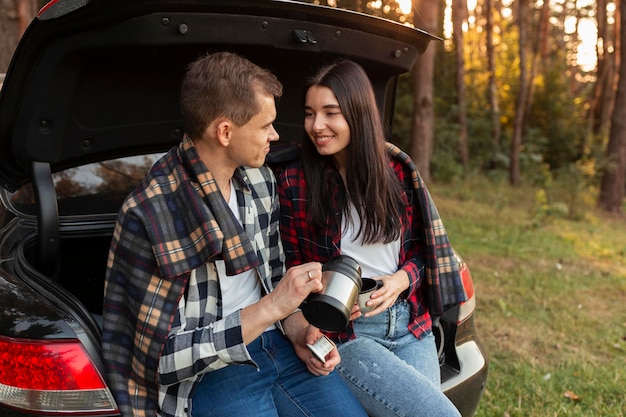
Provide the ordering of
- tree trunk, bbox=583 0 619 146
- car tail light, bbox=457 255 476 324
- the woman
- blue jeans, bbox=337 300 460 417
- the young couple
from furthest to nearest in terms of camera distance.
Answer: tree trunk, bbox=583 0 619 146
car tail light, bbox=457 255 476 324
the woman
blue jeans, bbox=337 300 460 417
the young couple

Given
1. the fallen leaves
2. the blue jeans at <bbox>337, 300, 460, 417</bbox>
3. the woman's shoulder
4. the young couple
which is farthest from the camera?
the fallen leaves

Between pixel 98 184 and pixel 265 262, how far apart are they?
3.64 ft

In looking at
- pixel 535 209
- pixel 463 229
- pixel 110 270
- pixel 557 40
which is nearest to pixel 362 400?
pixel 110 270

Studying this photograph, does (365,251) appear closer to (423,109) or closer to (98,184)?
(98,184)

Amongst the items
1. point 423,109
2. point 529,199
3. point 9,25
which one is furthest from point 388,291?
point 529,199

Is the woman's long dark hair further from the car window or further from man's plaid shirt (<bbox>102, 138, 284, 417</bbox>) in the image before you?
the car window

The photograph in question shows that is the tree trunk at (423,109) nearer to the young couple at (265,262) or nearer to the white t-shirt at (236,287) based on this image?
the young couple at (265,262)

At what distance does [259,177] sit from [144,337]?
782 millimetres

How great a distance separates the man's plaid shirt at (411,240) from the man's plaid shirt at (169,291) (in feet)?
1.77

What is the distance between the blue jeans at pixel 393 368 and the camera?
208 cm

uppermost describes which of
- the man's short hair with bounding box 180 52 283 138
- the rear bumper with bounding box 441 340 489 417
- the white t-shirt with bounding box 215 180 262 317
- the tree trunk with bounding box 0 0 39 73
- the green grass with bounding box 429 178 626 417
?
the tree trunk with bounding box 0 0 39 73

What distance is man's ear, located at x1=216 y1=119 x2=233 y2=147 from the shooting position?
6.40ft

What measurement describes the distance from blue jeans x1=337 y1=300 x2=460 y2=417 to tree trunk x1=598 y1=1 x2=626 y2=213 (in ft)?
34.4

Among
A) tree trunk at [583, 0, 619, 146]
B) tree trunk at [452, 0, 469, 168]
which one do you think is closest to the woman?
tree trunk at [452, 0, 469, 168]
